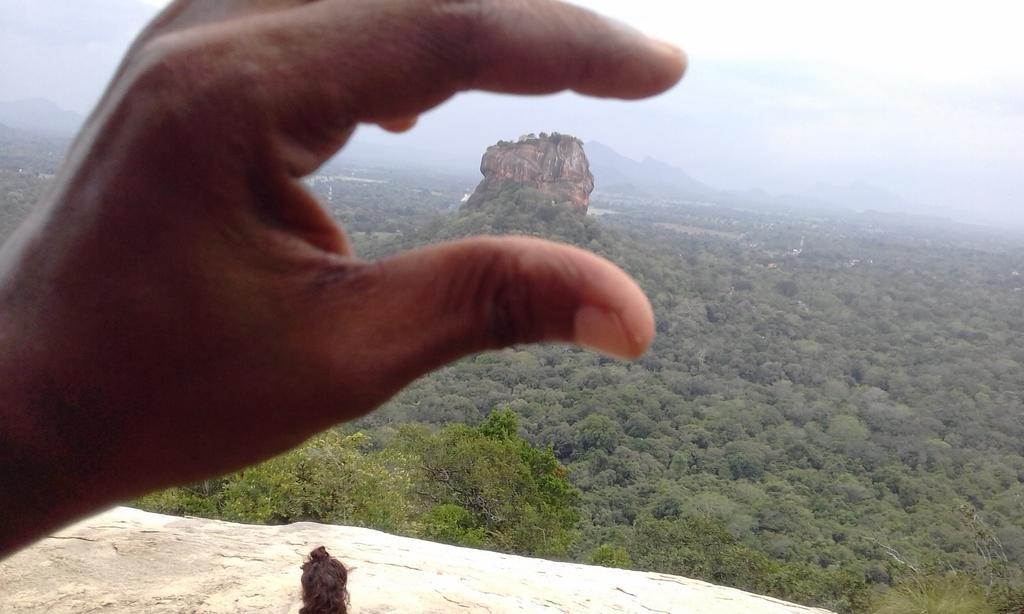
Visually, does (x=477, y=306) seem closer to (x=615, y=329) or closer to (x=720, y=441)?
(x=615, y=329)

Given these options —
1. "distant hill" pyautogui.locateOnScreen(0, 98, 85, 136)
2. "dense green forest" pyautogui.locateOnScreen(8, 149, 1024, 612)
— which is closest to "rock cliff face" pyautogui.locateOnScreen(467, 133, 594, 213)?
"dense green forest" pyautogui.locateOnScreen(8, 149, 1024, 612)

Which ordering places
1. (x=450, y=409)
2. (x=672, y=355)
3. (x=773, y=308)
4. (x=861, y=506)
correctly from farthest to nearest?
(x=773, y=308) → (x=672, y=355) → (x=450, y=409) → (x=861, y=506)

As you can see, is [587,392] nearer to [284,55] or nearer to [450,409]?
[450,409]

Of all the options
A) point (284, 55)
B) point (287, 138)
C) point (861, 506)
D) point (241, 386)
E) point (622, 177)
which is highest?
point (622, 177)

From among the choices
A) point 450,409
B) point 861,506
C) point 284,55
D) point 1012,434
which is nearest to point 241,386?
point 284,55

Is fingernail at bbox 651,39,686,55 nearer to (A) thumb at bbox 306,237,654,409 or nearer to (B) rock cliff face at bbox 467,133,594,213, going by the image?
(A) thumb at bbox 306,237,654,409

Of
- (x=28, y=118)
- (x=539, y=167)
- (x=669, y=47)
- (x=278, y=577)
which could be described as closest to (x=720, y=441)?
(x=539, y=167)
